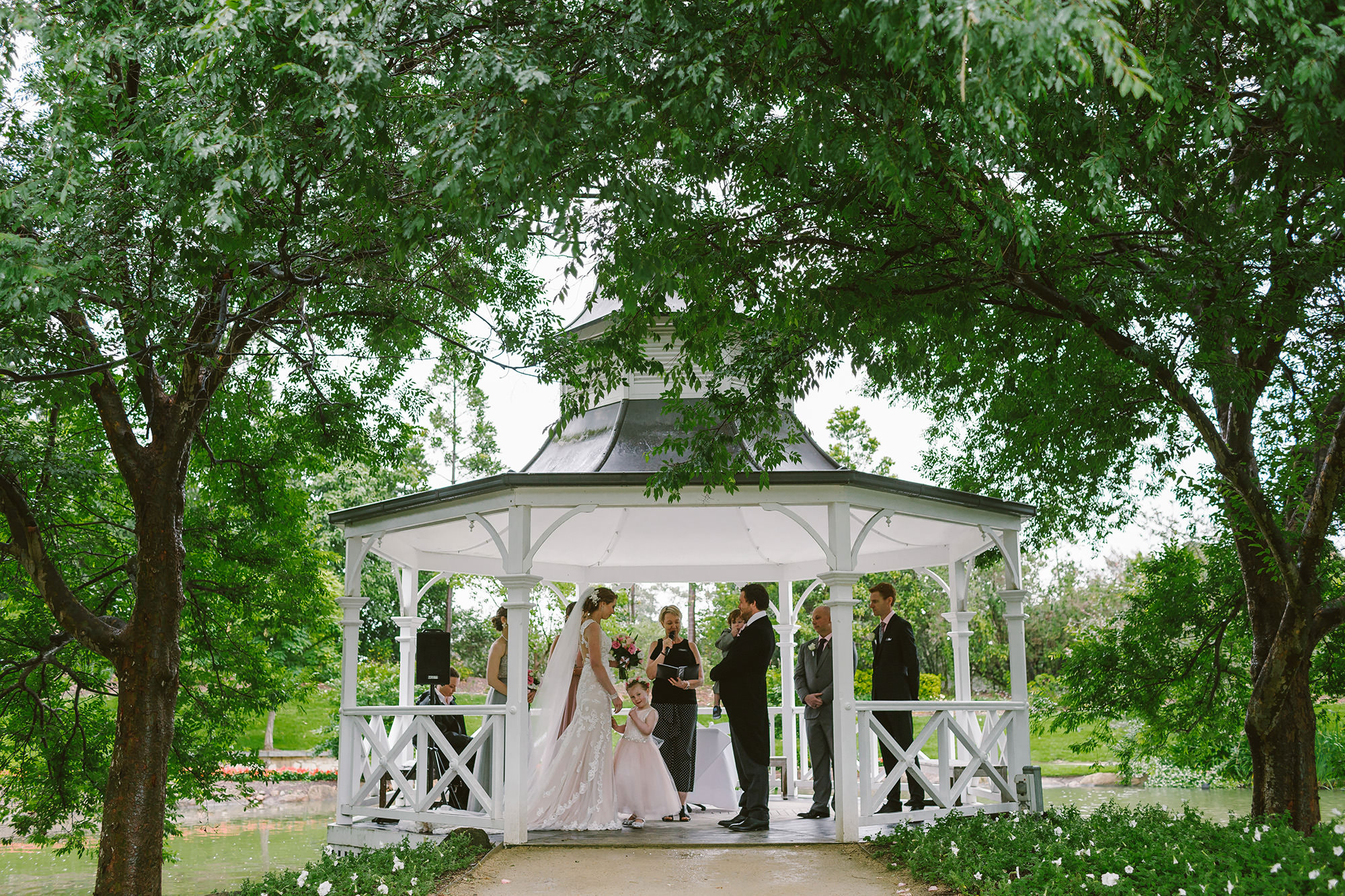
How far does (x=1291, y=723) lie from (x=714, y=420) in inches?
259

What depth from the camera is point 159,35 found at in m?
5.77

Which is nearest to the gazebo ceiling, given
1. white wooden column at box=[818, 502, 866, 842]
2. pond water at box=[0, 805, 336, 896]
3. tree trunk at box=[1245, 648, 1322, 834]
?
white wooden column at box=[818, 502, 866, 842]

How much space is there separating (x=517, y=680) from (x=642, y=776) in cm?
158

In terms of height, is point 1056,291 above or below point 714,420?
above

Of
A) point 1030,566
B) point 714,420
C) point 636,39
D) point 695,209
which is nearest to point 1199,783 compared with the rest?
point 1030,566

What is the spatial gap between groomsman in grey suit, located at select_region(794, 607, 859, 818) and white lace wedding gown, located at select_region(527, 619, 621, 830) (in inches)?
80.2

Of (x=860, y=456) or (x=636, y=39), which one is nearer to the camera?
(x=636, y=39)

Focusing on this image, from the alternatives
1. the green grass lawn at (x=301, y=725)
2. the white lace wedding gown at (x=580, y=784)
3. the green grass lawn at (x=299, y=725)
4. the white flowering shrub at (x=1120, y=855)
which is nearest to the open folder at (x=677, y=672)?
the white lace wedding gown at (x=580, y=784)

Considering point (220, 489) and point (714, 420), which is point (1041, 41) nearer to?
point (714, 420)

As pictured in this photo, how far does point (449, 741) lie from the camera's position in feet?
33.7

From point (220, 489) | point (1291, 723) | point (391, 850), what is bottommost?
point (391, 850)

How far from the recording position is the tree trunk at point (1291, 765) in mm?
10031

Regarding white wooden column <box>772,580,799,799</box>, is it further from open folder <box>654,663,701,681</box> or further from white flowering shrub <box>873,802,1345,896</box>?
white flowering shrub <box>873,802,1345,896</box>

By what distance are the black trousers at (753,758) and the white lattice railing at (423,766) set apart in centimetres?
208
